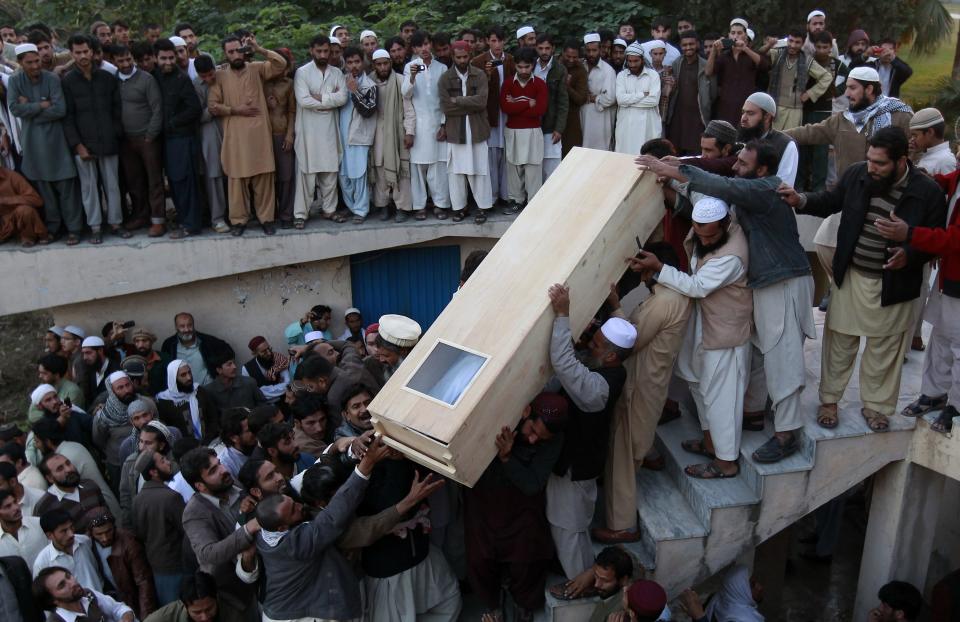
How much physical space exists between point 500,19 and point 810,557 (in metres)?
7.21

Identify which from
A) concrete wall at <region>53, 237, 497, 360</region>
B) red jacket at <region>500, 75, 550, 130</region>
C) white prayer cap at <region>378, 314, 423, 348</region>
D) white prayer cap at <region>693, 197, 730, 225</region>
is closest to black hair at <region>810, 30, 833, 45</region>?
red jacket at <region>500, 75, 550, 130</region>

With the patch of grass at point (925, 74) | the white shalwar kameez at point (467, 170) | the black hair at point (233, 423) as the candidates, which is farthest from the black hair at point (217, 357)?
the patch of grass at point (925, 74)

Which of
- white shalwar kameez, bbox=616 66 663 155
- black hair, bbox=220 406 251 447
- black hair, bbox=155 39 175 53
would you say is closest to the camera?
black hair, bbox=220 406 251 447

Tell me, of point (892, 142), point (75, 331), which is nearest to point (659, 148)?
point (892, 142)

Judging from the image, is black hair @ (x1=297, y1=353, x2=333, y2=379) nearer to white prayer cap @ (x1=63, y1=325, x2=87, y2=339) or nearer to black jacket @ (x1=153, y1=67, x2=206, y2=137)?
black jacket @ (x1=153, y1=67, x2=206, y2=137)

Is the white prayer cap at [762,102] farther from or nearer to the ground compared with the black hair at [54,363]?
farther from the ground

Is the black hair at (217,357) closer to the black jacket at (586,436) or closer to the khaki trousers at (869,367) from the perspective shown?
the black jacket at (586,436)

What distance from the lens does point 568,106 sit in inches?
336

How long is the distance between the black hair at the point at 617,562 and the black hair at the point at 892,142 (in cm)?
261

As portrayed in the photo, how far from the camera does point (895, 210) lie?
4.61 meters

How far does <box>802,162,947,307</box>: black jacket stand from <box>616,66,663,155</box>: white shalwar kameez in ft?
11.9

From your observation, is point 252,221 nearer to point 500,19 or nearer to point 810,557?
point 500,19

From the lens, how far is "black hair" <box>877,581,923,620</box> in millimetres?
4934

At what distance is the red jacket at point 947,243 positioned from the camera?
439 centimetres
